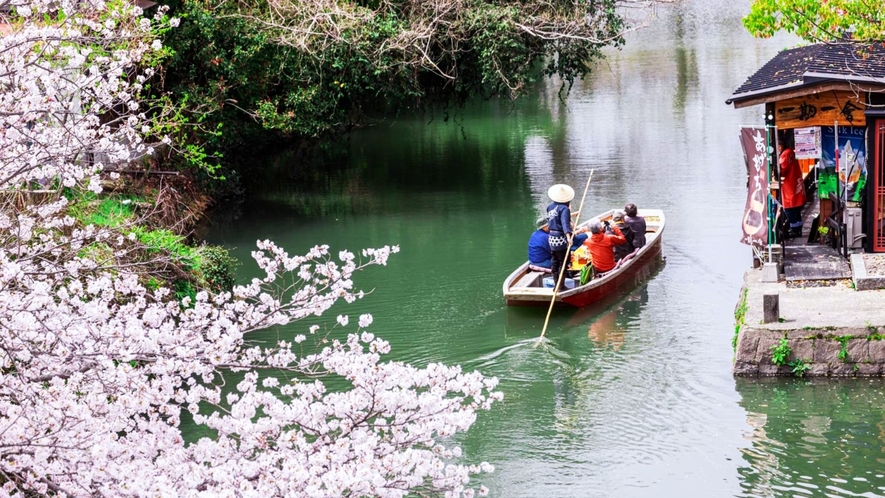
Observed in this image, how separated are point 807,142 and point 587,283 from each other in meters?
3.62

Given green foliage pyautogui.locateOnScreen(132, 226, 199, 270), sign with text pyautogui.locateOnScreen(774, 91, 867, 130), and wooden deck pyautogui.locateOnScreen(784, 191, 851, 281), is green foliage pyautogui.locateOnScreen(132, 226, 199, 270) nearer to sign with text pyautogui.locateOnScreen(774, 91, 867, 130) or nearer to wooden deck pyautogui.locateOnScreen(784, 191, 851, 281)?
wooden deck pyautogui.locateOnScreen(784, 191, 851, 281)

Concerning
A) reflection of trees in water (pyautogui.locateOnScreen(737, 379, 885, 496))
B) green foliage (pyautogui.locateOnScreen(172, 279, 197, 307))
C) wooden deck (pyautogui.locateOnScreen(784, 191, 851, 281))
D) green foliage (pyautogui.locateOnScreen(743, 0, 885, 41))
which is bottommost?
reflection of trees in water (pyautogui.locateOnScreen(737, 379, 885, 496))

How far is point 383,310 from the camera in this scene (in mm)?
15188

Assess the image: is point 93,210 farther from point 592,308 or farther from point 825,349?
point 825,349

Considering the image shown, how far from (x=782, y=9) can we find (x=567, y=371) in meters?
4.78

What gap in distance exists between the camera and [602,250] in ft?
49.1

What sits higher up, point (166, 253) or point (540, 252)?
point (166, 253)

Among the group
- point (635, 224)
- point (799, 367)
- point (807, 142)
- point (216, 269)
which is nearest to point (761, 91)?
point (807, 142)

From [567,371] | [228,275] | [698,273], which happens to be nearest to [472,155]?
[698,273]

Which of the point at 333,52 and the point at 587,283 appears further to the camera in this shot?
the point at 333,52

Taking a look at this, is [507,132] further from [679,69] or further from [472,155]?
[679,69]

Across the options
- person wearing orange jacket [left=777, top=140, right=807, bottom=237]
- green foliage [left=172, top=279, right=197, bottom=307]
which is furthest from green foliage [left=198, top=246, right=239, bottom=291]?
person wearing orange jacket [left=777, top=140, right=807, bottom=237]

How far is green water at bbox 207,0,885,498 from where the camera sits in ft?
32.3

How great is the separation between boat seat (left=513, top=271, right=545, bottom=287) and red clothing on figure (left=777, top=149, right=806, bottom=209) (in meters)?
3.59
